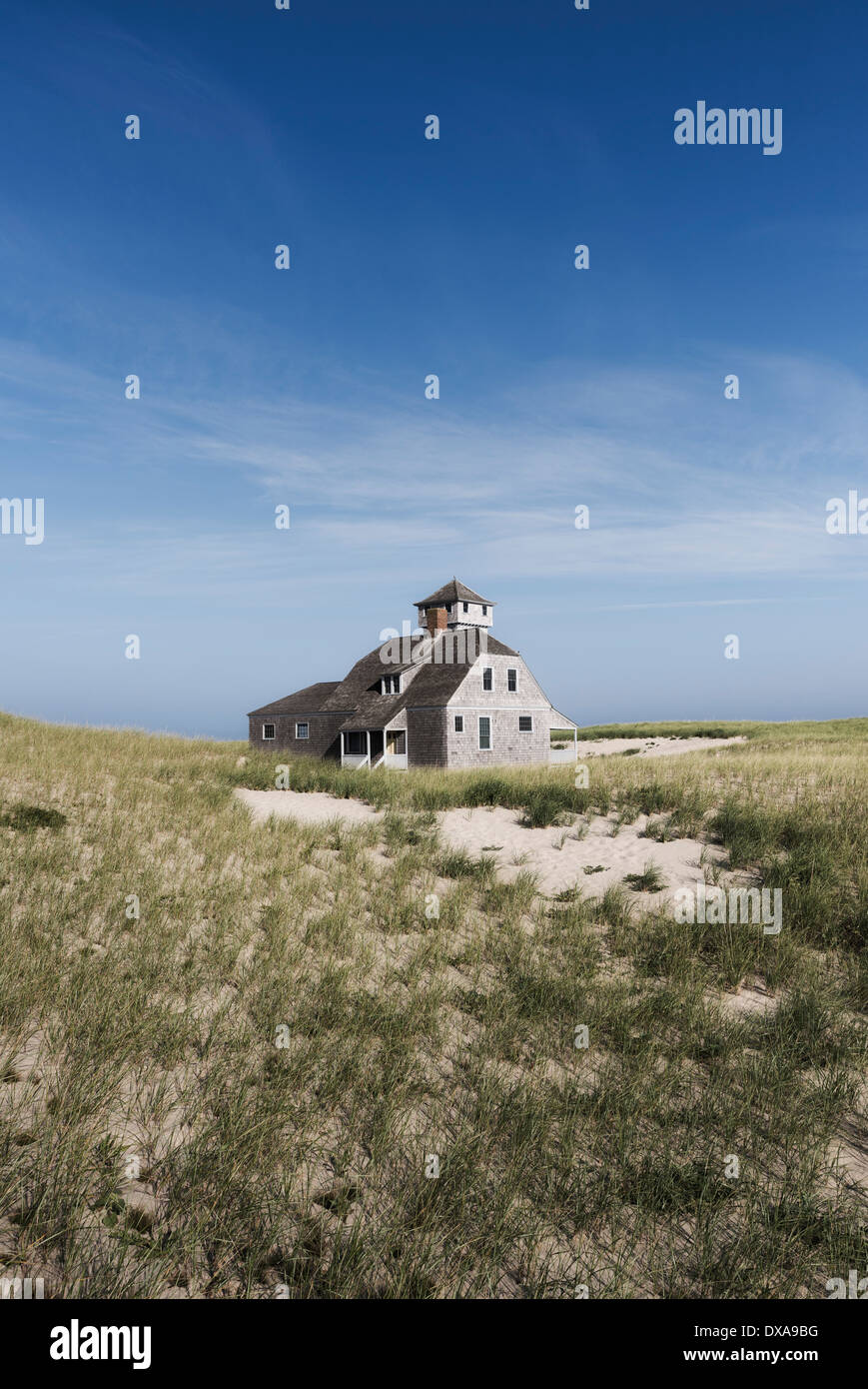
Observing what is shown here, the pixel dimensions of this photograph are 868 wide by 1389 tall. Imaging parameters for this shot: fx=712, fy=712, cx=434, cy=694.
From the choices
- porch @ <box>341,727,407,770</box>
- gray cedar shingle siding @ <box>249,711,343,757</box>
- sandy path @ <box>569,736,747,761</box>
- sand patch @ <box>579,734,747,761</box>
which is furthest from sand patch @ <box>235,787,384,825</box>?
sandy path @ <box>569,736,747,761</box>

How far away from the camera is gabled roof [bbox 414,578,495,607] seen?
1815 inches

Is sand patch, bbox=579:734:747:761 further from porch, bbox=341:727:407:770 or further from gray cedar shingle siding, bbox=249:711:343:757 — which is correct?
gray cedar shingle siding, bbox=249:711:343:757

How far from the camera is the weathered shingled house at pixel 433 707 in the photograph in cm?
3700

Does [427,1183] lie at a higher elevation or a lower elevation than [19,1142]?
lower

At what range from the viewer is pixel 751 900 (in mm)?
9977

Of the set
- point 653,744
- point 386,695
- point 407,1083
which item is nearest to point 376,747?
point 386,695

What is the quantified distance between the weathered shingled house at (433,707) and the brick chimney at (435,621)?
2.7 inches

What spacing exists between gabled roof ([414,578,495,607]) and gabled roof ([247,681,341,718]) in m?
8.41

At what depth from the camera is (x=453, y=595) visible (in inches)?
1813
